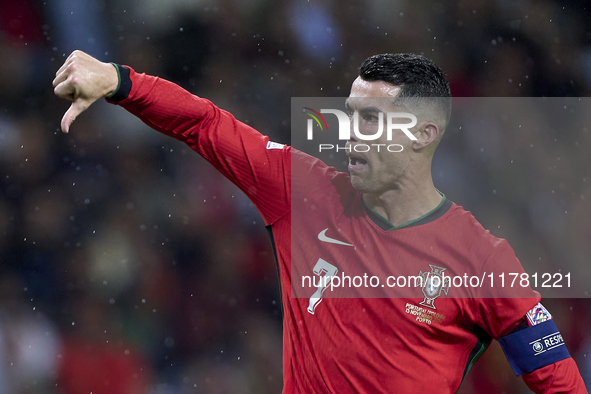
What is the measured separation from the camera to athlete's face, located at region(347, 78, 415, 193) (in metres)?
2.02

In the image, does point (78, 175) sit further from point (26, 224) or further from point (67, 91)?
point (67, 91)

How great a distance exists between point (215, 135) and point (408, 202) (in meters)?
0.72

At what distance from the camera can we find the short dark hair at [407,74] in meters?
2.04

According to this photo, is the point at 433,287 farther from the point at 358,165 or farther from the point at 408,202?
the point at 358,165

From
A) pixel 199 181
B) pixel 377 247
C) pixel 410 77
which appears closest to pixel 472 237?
pixel 377 247

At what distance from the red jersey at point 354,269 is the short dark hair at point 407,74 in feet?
1.33

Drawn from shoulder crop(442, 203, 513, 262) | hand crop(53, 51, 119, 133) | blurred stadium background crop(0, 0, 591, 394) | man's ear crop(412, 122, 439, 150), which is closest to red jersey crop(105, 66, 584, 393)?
shoulder crop(442, 203, 513, 262)

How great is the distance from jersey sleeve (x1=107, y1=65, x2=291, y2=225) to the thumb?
158mm

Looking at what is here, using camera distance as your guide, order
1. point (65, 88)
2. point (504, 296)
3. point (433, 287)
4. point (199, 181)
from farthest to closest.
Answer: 1. point (199, 181)
2. point (433, 287)
3. point (504, 296)
4. point (65, 88)

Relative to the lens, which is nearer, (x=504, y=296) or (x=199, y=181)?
Answer: (x=504, y=296)

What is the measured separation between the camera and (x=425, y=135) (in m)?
2.12

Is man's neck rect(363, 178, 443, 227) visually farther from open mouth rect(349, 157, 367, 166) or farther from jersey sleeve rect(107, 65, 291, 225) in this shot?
jersey sleeve rect(107, 65, 291, 225)

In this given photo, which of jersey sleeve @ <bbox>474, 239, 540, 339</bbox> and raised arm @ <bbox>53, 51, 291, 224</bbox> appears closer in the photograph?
raised arm @ <bbox>53, 51, 291, 224</bbox>

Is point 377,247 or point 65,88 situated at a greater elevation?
point 65,88
